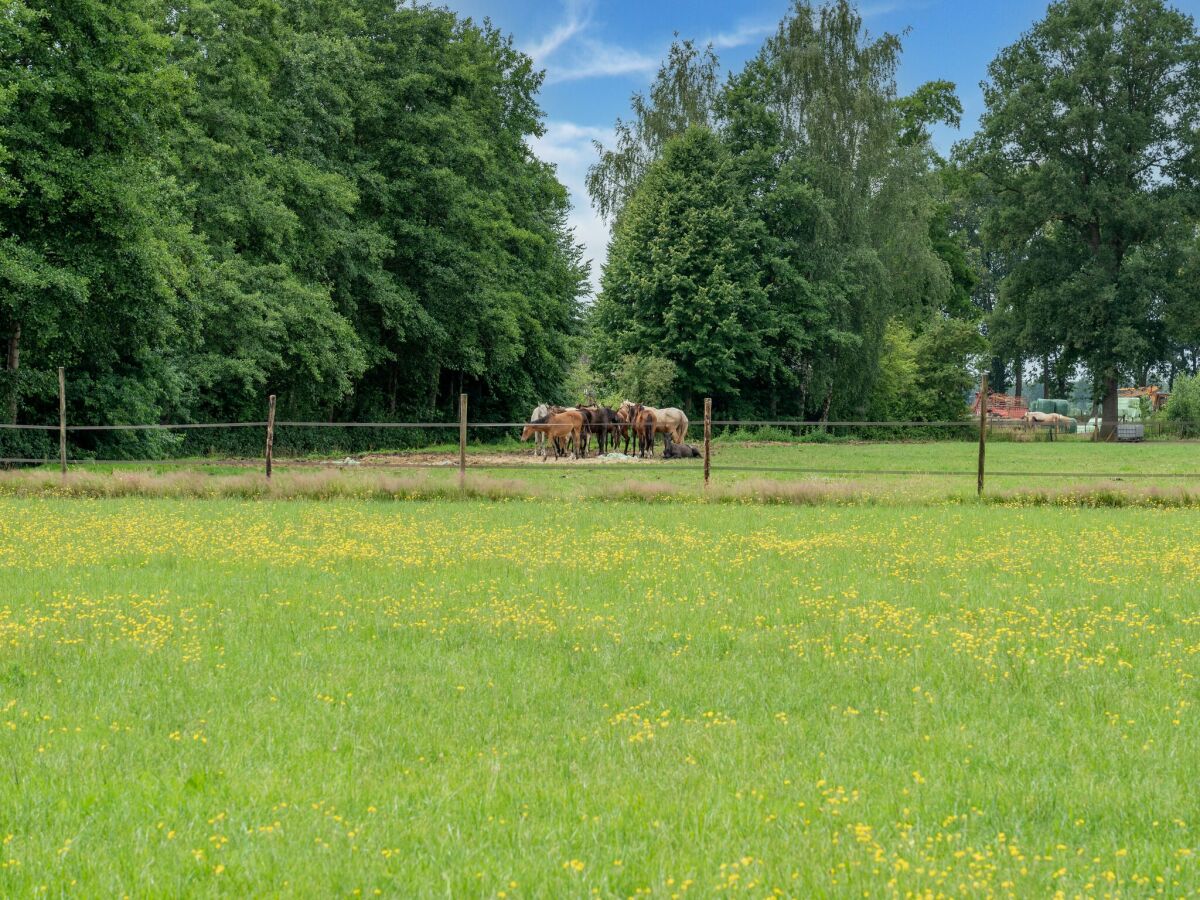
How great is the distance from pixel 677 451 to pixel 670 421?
122 cm

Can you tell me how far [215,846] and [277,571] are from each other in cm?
674

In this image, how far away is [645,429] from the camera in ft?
107

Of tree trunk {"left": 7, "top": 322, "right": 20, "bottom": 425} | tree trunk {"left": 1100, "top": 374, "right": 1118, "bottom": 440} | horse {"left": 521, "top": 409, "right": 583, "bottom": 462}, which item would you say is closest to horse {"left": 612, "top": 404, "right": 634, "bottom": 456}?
horse {"left": 521, "top": 409, "right": 583, "bottom": 462}

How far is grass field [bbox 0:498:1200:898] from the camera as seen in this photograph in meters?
3.87

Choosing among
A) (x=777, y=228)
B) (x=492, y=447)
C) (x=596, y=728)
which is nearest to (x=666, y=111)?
(x=777, y=228)

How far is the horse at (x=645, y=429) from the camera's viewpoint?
3214 centimetres

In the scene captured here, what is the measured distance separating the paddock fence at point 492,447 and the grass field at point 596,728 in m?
8.79

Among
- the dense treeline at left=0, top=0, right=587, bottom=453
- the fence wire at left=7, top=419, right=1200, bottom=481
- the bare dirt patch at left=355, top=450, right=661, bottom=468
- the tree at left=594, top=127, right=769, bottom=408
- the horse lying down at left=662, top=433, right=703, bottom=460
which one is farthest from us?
the tree at left=594, top=127, right=769, bottom=408

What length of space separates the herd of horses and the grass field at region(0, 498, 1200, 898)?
817 inches

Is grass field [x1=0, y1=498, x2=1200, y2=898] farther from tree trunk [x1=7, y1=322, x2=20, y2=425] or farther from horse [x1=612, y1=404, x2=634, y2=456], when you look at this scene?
horse [x1=612, y1=404, x2=634, y2=456]

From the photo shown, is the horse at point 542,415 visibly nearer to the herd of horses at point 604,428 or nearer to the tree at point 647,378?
the herd of horses at point 604,428

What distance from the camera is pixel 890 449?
4028 centimetres

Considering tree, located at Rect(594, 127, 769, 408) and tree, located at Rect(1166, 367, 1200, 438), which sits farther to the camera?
tree, located at Rect(1166, 367, 1200, 438)

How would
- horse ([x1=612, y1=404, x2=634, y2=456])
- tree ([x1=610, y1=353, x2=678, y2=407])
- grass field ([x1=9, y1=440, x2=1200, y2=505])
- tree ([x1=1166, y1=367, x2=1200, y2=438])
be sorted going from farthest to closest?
tree ([x1=1166, y1=367, x2=1200, y2=438]) < tree ([x1=610, y1=353, x2=678, y2=407]) < horse ([x1=612, y1=404, x2=634, y2=456]) < grass field ([x1=9, y1=440, x2=1200, y2=505])
